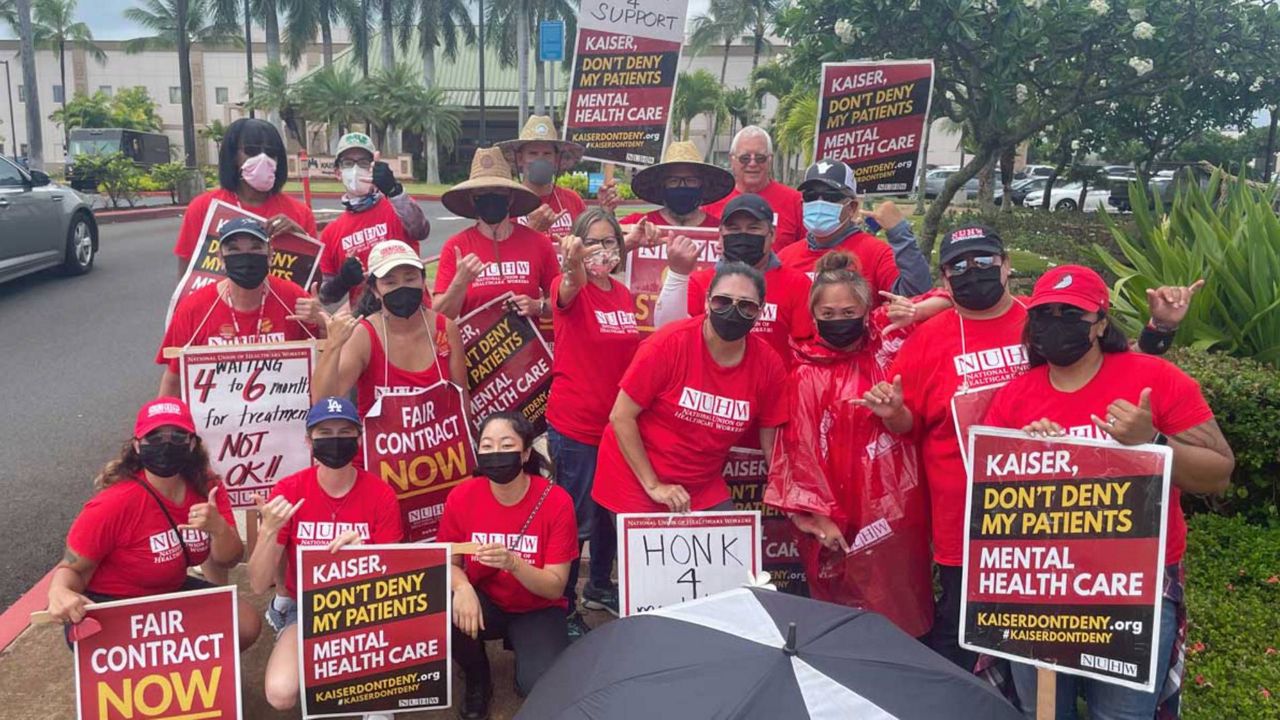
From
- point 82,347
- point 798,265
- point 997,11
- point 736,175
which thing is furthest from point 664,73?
point 82,347

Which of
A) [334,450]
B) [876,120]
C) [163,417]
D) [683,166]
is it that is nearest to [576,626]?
[334,450]

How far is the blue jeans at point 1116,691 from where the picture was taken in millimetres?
3361

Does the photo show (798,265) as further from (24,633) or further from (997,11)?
(997,11)

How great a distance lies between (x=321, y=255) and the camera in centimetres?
571

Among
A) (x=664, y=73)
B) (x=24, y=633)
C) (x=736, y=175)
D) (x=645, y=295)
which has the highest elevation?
(x=664, y=73)

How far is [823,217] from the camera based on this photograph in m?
4.90

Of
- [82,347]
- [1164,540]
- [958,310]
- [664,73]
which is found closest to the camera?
[1164,540]

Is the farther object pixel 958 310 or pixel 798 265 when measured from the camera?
pixel 798 265

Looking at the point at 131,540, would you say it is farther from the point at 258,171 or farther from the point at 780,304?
the point at 780,304

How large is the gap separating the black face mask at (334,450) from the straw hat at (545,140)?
8.86ft

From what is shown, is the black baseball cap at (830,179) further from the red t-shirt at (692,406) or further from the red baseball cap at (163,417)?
the red baseball cap at (163,417)

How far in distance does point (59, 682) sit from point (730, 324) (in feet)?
11.0

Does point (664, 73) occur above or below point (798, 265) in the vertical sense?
above

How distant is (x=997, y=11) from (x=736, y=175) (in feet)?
22.7
